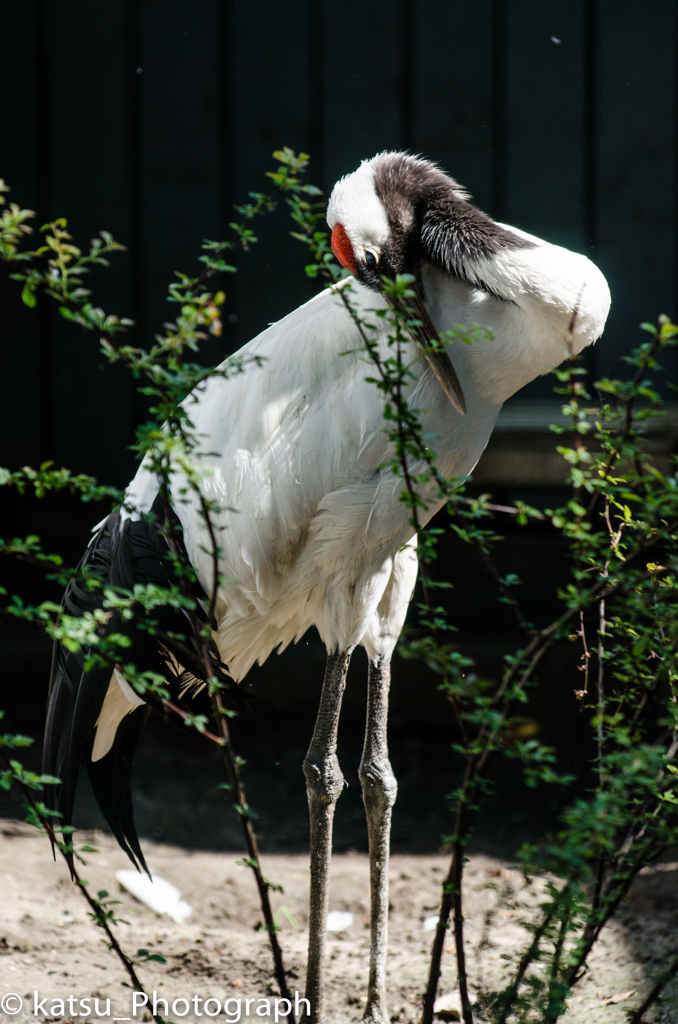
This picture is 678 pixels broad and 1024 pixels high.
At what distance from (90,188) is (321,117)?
891mm

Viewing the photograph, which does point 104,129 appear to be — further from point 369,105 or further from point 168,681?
point 168,681

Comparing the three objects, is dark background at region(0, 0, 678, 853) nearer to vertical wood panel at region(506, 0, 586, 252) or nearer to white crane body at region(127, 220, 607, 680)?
vertical wood panel at region(506, 0, 586, 252)

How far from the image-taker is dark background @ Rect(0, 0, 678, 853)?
3205 mm

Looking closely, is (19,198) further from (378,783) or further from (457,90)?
(378,783)

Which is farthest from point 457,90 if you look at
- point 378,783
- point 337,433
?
point 378,783

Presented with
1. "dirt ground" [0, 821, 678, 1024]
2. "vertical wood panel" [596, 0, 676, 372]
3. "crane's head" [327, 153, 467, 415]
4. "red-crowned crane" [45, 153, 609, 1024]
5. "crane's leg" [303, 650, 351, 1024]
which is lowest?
"dirt ground" [0, 821, 678, 1024]

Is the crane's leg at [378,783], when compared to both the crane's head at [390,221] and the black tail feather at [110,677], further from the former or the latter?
the crane's head at [390,221]

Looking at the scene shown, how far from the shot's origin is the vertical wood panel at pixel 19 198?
11.1 feet

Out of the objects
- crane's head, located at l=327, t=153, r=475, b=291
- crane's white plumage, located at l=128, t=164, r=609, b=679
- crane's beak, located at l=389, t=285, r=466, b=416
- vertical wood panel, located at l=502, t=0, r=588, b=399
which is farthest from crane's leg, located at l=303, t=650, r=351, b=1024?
vertical wood panel, located at l=502, t=0, r=588, b=399

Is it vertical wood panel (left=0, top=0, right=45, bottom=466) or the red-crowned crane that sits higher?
vertical wood panel (left=0, top=0, right=45, bottom=466)

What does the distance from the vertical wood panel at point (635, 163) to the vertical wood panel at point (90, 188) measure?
1.71 metres

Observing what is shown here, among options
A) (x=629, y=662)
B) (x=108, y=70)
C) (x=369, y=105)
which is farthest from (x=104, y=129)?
(x=629, y=662)

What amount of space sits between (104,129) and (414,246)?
A: 2.40 meters

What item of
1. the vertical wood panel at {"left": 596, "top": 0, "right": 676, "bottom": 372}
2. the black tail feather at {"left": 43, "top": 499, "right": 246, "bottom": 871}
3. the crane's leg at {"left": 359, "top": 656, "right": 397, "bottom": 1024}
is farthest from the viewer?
the vertical wood panel at {"left": 596, "top": 0, "right": 676, "bottom": 372}
